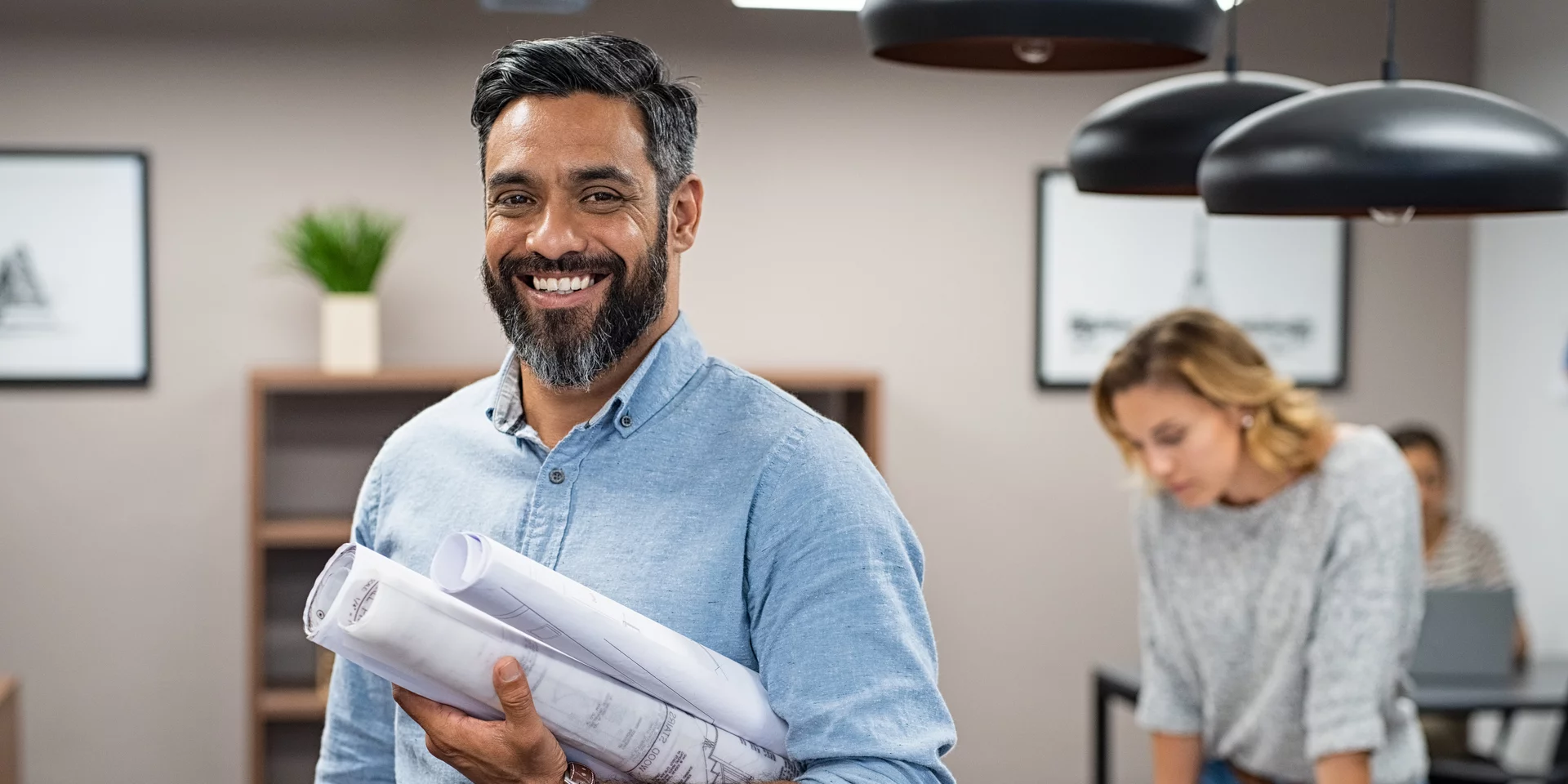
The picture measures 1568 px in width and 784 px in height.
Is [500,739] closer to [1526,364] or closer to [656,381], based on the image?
[656,381]

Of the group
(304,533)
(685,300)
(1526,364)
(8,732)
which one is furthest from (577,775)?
(1526,364)

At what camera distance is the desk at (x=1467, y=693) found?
12.0ft

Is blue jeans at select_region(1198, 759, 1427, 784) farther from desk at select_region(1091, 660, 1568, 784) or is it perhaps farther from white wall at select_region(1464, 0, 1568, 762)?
white wall at select_region(1464, 0, 1568, 762)

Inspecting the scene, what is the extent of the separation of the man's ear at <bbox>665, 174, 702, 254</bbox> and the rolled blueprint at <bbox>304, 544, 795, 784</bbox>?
453 mm

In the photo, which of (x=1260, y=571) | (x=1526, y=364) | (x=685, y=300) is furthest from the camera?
(x=1526, y=364)

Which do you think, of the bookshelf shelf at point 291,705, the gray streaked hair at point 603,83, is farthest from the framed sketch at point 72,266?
the gray streaked hair at point 603,83

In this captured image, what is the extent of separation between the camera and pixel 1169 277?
475cm

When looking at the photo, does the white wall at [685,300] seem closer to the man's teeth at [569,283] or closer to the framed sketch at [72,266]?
the framed sketch at [72,266]

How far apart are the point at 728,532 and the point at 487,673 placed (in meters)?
0.28

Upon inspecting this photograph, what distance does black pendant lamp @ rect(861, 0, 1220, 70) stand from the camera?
4.33 ft

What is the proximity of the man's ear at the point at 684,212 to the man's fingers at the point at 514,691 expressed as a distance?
0.47 metres

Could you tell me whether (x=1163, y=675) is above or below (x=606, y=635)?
below

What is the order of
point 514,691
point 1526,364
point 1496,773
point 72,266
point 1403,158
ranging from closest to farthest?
point 514,691 < point 1403,158 < point 1496,773 < point 72,266 < point 1526,364

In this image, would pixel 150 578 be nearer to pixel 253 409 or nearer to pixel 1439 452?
pixel 253 409
